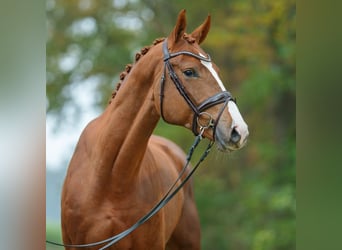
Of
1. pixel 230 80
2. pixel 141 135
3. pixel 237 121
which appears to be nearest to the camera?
pixel 237 121

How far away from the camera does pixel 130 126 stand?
7.04ft

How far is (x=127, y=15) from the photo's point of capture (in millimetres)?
3537

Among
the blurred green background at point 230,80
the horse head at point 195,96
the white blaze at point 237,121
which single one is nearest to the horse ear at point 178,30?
the horse head at point 195,96

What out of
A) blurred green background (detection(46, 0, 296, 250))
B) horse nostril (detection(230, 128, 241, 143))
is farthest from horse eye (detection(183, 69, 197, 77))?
blurred green background (detection(46, 0, 296, 250))

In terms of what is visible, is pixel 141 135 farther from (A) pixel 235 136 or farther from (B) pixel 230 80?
(B) pixel 230 80

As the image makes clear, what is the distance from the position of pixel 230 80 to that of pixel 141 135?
4.99 ft

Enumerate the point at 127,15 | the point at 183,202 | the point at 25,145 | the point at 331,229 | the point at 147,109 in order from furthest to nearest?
the point at 127,15 < the point at 183,202 < the point at 147,109 < the point at 25,145 < the point at 331,229

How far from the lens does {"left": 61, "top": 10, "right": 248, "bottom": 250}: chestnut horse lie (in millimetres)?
1991

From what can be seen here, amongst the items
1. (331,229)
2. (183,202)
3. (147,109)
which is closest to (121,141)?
(147,109)

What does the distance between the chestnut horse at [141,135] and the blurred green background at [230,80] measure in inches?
Result: 40.0

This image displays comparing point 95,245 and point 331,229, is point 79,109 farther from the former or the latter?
point 331,229

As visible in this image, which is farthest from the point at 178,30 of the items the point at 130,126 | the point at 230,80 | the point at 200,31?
the point at 230,80

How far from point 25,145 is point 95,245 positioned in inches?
24.4

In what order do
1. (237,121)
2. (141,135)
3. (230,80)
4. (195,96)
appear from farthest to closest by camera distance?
1. (230,80)
2. (141,135)
3. (195,96)
4. (237,121)
